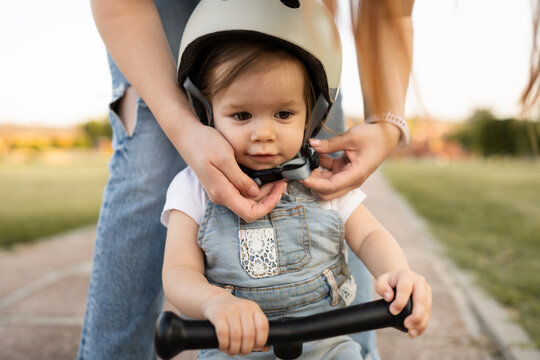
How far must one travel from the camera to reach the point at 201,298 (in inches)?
45.2

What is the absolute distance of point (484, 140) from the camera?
101 feet

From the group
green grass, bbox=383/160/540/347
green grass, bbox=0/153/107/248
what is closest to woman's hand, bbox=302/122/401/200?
green grass, bbox=383/160/540/347

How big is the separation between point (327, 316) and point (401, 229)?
4.56 m

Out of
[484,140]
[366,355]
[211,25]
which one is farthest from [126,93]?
[484,140]

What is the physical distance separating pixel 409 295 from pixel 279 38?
73cm

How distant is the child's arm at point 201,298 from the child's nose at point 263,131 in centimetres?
31

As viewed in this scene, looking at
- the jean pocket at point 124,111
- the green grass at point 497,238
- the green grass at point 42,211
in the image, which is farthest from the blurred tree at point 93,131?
the jean pocket at point 124,111

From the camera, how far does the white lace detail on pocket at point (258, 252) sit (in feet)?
4.41

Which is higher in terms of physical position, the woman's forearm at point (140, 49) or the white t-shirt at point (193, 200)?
the woman's forearm at point (140, 49)

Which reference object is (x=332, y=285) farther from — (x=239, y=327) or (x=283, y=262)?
(x=239, y=327)

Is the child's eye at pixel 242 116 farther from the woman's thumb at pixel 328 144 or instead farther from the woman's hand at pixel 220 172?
the woman's thumb at pixel 328 144

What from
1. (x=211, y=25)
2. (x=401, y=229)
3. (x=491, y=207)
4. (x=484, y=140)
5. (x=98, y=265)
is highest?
(x=211, y=25)

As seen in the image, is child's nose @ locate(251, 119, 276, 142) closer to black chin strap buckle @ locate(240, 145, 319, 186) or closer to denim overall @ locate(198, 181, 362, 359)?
black chin strap buckle @ locate(240, 145, 319, 186)

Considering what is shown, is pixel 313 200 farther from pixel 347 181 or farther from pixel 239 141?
pixel 239 141
